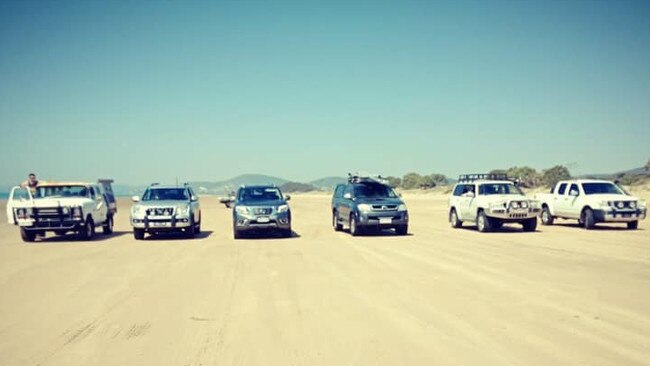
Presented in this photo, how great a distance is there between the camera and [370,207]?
19016 millimetres

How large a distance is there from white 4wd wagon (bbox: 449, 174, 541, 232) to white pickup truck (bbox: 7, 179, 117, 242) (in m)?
13.6

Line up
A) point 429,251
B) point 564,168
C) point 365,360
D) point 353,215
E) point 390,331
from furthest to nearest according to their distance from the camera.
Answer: point 564,168
point 353,215
point 429,251
point 390,331
point 365,360

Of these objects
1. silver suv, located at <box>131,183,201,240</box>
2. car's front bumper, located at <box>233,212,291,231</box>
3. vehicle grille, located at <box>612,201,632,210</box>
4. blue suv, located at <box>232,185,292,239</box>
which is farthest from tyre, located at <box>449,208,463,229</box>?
silver suv, located at <box>131,183,201,240</box>

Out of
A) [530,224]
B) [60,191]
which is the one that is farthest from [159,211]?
[530,224]

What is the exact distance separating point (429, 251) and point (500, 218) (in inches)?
263

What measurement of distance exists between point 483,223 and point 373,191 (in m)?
4.10

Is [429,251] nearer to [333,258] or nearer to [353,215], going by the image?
[333,258]

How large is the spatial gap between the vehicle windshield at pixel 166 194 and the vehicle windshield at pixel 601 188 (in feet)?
49.6

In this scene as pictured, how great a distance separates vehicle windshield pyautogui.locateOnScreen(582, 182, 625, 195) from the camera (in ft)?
70.7

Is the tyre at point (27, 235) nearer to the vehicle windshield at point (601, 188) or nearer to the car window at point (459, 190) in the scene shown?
the car window at point (459, 190)

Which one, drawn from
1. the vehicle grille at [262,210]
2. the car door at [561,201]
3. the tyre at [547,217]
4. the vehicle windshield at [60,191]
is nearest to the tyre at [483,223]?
the car door at [561,201]

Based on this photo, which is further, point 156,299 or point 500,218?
point 500,218

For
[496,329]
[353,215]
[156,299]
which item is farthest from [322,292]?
[353,215]

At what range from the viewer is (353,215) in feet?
63.5
